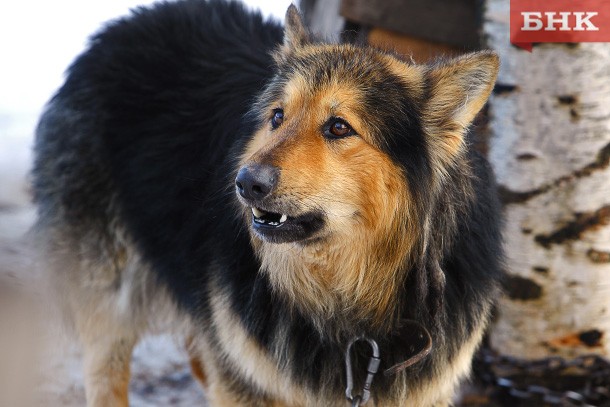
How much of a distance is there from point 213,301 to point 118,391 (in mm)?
1111

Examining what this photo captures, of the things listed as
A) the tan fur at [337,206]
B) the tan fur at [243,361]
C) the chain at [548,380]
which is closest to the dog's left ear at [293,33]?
the tan fur at [337,206]

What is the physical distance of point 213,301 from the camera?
365 cm

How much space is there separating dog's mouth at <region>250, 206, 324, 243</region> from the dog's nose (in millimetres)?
111

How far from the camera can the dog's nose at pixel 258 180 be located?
2.67 m

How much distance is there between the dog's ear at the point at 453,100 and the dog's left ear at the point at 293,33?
23.4 inches

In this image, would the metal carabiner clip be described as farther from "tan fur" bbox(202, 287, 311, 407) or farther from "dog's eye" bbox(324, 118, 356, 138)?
"dog's eye" bbox(324, 118, 356, 138)

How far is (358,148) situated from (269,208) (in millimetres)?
420

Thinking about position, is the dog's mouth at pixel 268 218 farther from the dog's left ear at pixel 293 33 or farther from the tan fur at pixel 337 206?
the dog's left ear at pixel 293 33

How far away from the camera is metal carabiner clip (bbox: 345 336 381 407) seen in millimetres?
3146

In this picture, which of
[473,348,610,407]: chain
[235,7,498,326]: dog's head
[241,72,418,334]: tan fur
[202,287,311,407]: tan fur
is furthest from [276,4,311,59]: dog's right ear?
[473,348,610,407]: chain

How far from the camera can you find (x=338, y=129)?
115 inches

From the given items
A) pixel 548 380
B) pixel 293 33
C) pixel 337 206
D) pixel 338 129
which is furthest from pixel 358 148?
pixel 548 380

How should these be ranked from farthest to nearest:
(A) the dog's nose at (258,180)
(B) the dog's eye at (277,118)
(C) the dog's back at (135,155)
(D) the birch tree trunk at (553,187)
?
(D) the birch tree trunk at (553,187)
(C) the dog's back at (135,155)
(B) the dog's eye at (277,118)
(A) the dog's nose at (258,180)

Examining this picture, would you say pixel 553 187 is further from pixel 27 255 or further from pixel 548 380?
pixel 27 255
